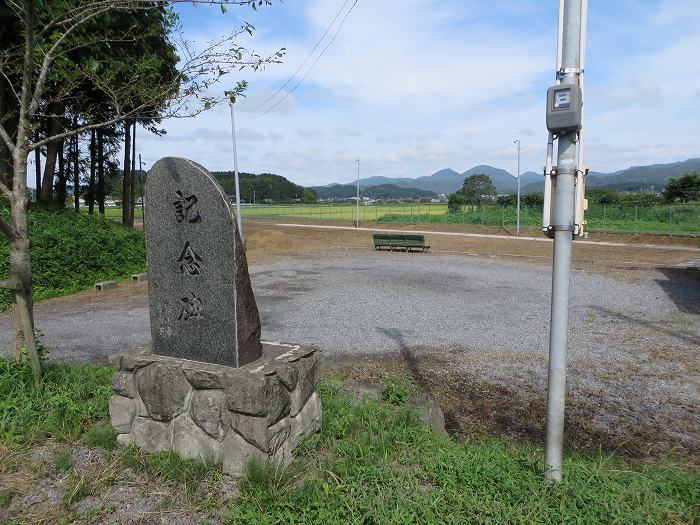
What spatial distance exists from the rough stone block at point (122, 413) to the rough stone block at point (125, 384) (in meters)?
0.04

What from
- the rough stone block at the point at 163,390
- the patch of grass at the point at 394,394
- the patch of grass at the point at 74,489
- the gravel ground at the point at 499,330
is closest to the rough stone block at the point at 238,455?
the rough stone block at the point at 163,390

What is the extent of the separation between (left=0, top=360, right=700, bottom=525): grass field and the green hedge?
26.3ft

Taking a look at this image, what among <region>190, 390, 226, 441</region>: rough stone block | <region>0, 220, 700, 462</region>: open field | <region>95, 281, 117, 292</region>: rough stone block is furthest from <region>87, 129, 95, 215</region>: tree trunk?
<region>190, 390, 226, 441</region>: rough stone block

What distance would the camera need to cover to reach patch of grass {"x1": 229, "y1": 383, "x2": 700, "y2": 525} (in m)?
2.57

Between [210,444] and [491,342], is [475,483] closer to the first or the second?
[210,444]

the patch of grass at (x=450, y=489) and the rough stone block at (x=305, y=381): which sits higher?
the rough stone block at (x=305, y=381)

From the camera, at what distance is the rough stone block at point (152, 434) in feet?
11.1

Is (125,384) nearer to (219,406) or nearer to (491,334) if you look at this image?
(219,406)

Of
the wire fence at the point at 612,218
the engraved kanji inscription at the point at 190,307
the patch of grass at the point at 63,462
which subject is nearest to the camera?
the patch of grass at the point at 63,462

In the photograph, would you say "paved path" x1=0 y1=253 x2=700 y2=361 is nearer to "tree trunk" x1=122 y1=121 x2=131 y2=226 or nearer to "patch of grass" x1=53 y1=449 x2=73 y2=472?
"patch of grass" x1=53 y1=449 x2=73 y2=472

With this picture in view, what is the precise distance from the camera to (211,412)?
3.19m

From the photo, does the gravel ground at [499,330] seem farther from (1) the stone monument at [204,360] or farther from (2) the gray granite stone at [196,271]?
(2) the gray granite stone at [196,271]

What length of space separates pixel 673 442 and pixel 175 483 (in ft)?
13.0

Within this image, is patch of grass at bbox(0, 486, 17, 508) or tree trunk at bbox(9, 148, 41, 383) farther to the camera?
tree trunk at bbox(9, 148, 41, 383)
